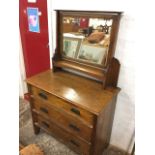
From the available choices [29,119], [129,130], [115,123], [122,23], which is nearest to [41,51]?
[29,119]

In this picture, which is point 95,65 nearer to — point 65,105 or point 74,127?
point 65,105

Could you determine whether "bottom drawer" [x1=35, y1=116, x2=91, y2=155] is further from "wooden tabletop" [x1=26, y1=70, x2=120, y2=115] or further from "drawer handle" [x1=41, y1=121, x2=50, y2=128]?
"wooden tabletop" [x1=26, y1=70, x2=120, y2=115]

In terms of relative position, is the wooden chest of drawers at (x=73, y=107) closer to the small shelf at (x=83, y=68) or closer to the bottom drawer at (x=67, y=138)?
the bottom drawer at (x=67, y=138)

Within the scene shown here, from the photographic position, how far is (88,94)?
1.29 m

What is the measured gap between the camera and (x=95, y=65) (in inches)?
56.5

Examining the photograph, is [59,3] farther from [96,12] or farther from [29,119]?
[29,119]

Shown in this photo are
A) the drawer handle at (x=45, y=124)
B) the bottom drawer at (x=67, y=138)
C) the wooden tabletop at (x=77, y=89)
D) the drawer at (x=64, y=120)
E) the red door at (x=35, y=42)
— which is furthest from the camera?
the red door at (x=35, y=42)

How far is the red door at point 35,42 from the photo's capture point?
1.82 meters

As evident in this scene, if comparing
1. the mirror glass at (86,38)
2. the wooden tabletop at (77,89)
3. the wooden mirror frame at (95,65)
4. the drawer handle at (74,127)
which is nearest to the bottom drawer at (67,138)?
the drawer handle at (74,127)

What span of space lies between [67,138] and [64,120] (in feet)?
0.76

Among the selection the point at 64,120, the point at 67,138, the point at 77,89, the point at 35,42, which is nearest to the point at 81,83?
the point at 77,89

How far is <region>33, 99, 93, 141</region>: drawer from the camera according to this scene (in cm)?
131

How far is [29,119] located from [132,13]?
188cm

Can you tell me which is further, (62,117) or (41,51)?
(41,51)
